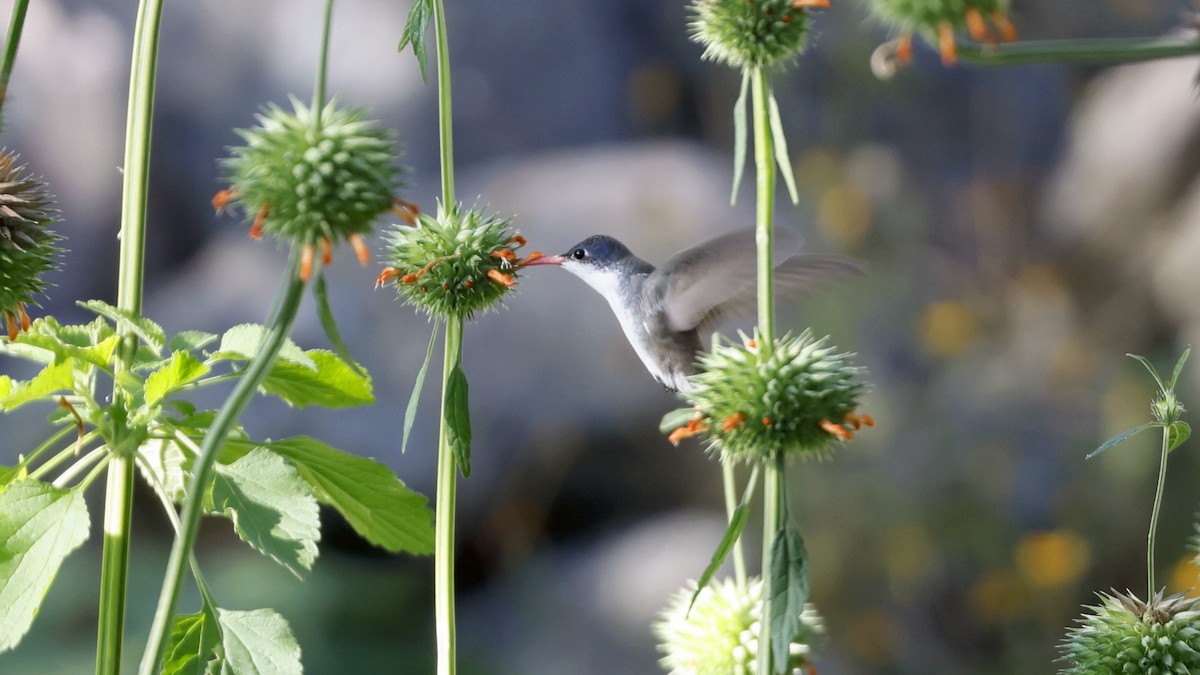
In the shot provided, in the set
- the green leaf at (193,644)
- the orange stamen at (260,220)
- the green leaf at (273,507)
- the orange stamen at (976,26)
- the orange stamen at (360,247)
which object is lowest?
the green leaf at (193,644)

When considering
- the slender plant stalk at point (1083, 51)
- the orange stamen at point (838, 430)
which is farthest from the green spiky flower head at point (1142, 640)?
the slender plant stalk at point (1083, 51)

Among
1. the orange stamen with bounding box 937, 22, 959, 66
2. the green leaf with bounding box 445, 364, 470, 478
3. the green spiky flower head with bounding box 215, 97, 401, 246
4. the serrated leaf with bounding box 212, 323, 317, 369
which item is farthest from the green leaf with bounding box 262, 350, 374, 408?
the orange stamen with bounding box 937, 22, 959, 66

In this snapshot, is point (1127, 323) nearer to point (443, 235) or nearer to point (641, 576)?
point (641, 576)

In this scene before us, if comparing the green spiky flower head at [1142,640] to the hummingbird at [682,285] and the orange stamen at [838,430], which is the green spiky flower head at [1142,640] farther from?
the hummingbird at [682,285]

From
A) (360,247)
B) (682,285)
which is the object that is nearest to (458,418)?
(360,247)

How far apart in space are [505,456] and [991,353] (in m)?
1.92

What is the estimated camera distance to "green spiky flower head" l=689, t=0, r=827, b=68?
2.24 feet

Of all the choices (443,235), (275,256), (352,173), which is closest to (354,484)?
(443,235)

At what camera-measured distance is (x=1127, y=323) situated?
4738mm

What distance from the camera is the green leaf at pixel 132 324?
723 mm

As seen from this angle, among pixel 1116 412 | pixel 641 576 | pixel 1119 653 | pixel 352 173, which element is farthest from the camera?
pixel 1116 412

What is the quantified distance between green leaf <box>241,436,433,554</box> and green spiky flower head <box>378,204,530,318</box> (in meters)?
0.13

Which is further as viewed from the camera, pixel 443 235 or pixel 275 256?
pixel 275 256

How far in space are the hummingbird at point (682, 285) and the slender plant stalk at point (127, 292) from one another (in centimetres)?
44
